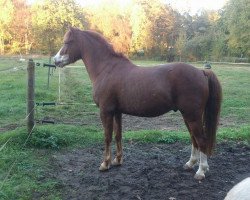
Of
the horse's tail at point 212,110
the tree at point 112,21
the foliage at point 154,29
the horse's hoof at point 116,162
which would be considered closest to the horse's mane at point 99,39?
the horse's tail at point 212,110

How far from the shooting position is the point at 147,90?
4578mm

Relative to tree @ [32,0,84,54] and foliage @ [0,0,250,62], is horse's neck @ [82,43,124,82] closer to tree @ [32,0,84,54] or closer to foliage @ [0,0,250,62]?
tree @ [32,0,84,54]

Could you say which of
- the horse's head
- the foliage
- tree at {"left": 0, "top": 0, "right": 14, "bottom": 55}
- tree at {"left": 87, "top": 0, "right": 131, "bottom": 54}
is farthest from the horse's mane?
tree at {"left": 0, "top": 0, "right": 14, "bottom": 55}

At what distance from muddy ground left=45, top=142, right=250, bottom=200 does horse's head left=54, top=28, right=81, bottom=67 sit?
4.85 feet

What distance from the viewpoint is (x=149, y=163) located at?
5.07 m

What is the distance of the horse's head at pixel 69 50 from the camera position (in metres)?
5.17

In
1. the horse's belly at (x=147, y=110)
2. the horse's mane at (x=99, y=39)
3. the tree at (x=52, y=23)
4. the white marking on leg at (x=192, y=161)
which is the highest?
the tree at (x=52, y=23)

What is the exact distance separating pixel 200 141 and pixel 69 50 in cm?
236

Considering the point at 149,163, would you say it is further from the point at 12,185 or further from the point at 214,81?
the point at 12,185

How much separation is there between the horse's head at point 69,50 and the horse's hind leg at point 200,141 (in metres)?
2.06

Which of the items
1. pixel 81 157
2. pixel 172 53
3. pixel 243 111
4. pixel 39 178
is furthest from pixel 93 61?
pixel 172 53

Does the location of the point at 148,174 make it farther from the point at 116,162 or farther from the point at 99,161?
→ the point at 99,161

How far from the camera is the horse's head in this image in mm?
5172

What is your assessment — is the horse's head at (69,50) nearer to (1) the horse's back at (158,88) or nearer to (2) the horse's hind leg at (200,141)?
(1) the horse's back at (158,88)
